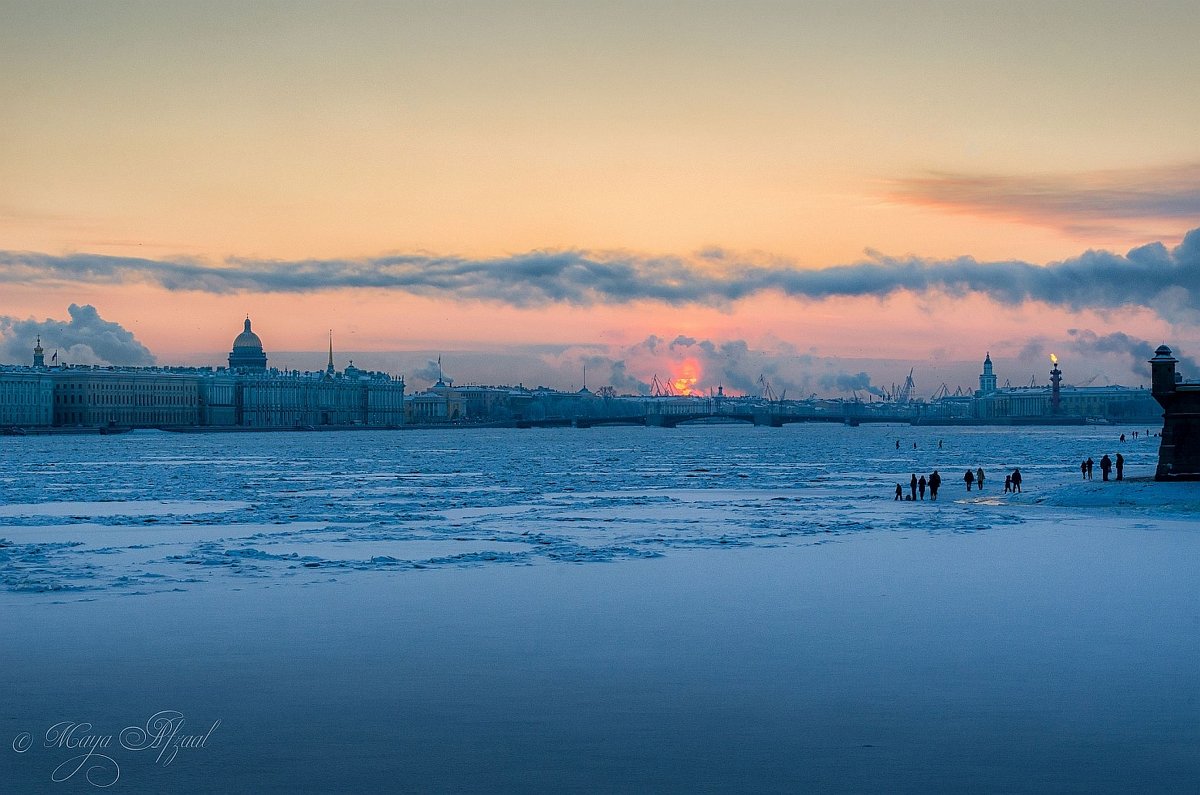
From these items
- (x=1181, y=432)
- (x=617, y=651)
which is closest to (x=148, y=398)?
(x=1181, y=432)

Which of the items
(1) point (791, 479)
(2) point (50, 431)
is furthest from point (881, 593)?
(2) point (50, 431)

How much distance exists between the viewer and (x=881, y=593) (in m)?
15.9

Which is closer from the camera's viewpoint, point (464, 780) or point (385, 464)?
point (464, 780)

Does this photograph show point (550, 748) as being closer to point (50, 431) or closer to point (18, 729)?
point (18, 729)

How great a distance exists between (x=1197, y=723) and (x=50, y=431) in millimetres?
154061
